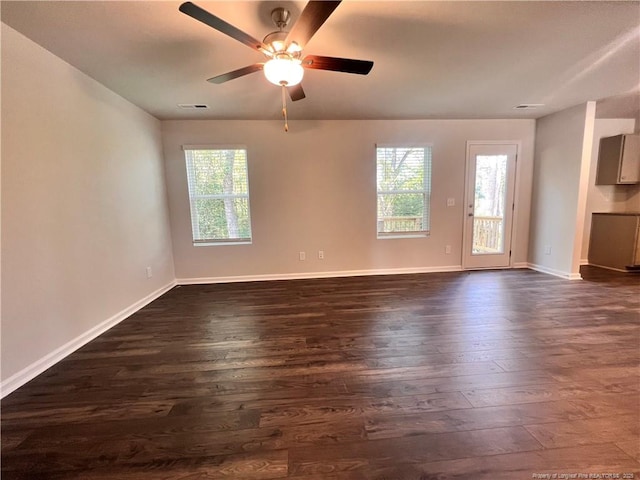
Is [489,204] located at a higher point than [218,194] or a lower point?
lower

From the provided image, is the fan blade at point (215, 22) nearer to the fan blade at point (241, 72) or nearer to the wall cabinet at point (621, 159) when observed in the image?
the fan blade at point (241, 72)

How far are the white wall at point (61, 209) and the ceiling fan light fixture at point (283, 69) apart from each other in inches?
69.2

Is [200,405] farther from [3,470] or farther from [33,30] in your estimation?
[33,30]

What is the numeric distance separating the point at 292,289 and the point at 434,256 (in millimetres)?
2443

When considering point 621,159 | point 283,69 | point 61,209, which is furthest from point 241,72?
point 621,159

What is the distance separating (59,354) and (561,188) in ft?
20.2

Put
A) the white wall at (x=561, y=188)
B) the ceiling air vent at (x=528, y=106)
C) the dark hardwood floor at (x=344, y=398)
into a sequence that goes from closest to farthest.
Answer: the dark hardwood floor at (x=344, y=398), the ceiling air vent at (x=528, y=106), the white wall at (x=561, y=188)

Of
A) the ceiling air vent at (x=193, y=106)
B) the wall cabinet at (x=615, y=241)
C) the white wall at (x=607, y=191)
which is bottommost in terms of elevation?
the wall cabinet at (x=615, y=241)

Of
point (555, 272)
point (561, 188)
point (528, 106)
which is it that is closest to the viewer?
point (528, 106)

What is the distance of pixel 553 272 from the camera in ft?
13.5

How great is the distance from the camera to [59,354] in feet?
7.06

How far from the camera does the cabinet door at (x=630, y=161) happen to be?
13.6ft

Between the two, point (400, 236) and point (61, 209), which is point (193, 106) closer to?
point (61, 209)

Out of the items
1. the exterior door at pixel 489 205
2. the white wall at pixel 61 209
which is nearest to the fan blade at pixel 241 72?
the white wall at pixel 61 209
